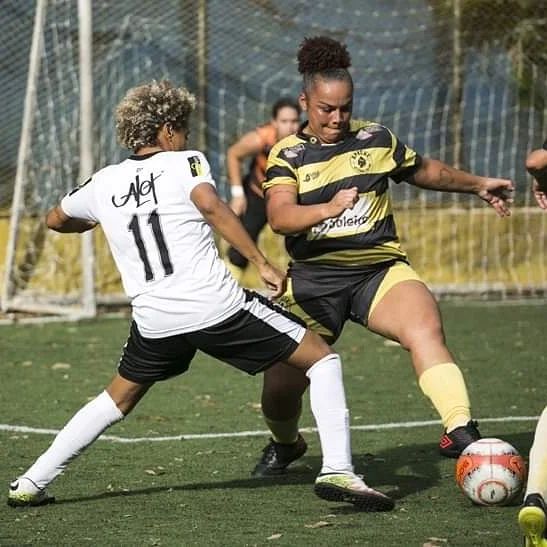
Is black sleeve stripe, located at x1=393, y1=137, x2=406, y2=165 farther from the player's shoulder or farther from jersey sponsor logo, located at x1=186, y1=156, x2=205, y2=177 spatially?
the player's shoulder

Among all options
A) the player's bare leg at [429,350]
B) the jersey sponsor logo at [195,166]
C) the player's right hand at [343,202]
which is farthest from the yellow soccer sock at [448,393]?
the jersey sponsor logo at [195,166]

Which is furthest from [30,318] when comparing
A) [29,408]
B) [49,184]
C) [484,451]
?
[484,451]

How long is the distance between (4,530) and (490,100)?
10749 mm

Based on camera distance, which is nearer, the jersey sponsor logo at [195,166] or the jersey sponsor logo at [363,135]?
the jersey sponsor logo at [195,166]

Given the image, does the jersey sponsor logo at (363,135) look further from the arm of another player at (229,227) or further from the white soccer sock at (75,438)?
the white soccer sock at (75,438)

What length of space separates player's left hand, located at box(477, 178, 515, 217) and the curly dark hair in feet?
2.73

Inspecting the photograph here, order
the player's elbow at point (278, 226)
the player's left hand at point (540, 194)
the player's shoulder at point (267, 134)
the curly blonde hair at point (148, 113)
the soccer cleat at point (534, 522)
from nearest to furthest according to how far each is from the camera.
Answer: the soccer cleat at point (534, 522), the player's left hand at point (540, 194), the curly blonde hair at point (148, 113), the player's elbow at point (278, 226), the player's shoulder at point (267, 134)

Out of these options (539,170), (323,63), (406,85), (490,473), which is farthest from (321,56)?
(406,85)

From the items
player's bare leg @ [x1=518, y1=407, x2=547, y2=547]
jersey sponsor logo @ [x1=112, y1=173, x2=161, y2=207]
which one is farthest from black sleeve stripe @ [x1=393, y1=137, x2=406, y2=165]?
player's bare leg @ [x1=518, y1=407, x2=547, y2=547]

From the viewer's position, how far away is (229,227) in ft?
19.1

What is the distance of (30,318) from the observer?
1334 cm

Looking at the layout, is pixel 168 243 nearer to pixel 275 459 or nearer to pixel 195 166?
pixel 195 166

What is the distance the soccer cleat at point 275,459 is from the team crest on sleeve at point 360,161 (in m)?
1.38

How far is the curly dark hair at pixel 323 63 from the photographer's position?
6.51 meters
